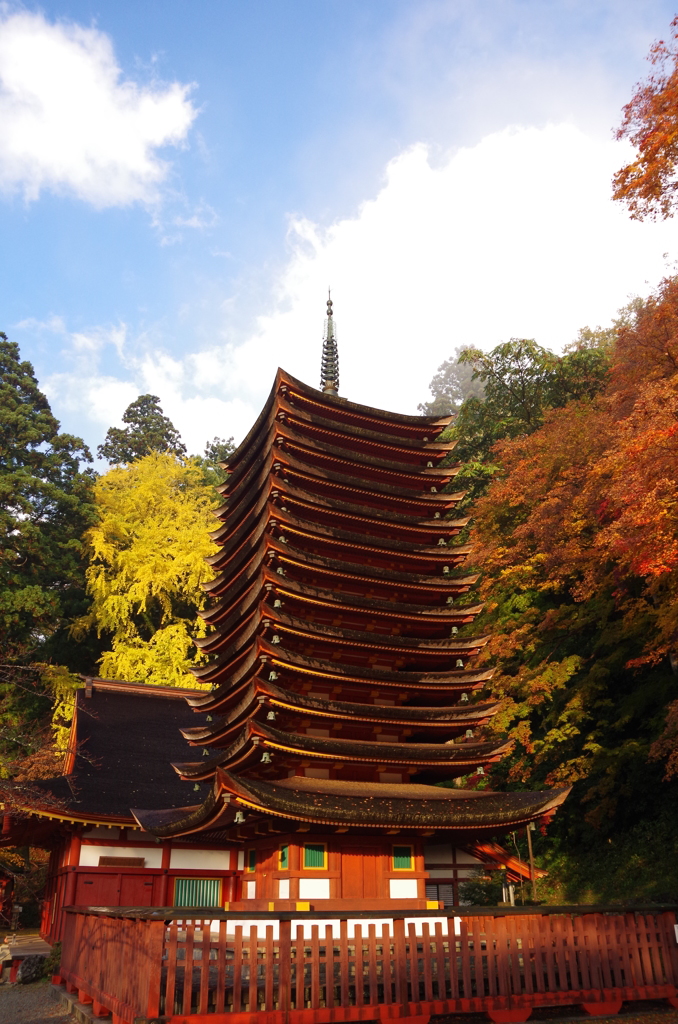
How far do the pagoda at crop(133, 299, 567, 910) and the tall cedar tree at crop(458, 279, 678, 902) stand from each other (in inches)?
196

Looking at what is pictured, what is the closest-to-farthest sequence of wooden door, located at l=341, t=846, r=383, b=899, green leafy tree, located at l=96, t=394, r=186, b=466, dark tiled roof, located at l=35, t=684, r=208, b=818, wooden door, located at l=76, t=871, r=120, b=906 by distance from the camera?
1. wooden door, located at l=341, t=846, r=383, b=899
2. wooden door, located at l=76, t=871, r=120, b=906
3. dark tiled roof, located at l=35, t=684, r=208, b=818
4. green leafy tree, located at l=96, t=394, r=186, b=466

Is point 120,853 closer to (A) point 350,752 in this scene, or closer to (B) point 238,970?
(A) point 350,752

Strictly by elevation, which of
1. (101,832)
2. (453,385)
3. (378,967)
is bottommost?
(378,967)

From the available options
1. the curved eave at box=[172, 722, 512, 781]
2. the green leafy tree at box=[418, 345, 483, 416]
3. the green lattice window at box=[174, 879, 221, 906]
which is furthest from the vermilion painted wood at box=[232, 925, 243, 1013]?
the green leafy tree at box=[418, 345, 483, 416]

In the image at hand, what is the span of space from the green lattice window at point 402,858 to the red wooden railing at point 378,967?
429 centimetres

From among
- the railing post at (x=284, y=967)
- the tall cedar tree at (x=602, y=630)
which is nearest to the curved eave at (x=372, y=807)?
the railing post at (x=284, y=967)

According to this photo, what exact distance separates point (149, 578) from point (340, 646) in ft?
71.4

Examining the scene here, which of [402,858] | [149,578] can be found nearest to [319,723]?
[402,858]

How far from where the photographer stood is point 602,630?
25719 millimetres

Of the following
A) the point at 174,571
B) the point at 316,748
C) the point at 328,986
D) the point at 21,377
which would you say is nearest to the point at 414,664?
the point at 316,748

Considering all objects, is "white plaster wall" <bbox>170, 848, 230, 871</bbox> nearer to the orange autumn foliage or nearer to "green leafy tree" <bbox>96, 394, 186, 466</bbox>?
the orange autumn foliage

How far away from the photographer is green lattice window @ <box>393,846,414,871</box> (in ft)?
51.0

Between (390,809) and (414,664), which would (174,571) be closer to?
(414,664)

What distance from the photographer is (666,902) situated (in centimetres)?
1275
